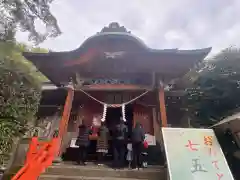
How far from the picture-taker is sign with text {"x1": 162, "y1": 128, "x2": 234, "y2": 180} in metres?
4.70

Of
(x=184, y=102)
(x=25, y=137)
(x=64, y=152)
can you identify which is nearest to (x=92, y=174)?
(x=64, y=152)

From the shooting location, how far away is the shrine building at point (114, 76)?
8.13 m

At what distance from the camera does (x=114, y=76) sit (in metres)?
9.18

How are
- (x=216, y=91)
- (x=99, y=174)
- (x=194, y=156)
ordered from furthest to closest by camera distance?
(x=216, y=91), (x=99, y=174), (x=194, y=156)

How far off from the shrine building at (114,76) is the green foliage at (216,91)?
37.4 inches

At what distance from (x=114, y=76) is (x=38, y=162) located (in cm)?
475

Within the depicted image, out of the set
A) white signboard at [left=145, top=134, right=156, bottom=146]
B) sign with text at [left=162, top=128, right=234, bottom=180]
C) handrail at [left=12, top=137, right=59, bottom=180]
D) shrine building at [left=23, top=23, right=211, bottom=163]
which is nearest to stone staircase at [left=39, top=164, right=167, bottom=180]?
handrail at [left=12, top=137, right=59, bottom=180]

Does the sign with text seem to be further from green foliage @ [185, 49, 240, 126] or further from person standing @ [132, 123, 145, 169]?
green foliage @ [185, 49, 240, 126]

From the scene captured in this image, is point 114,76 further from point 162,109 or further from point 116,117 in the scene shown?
point 162,109

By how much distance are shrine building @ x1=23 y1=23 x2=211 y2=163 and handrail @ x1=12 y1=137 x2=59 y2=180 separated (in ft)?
2.68

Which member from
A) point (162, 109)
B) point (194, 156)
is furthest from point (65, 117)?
point (194, 156)

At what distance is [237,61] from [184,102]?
9.53 feet

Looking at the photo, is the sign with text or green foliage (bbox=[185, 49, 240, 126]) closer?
the sign with text

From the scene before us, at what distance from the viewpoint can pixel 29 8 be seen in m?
8.91
